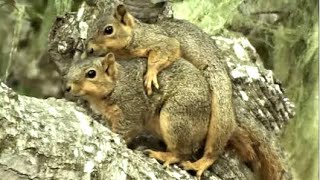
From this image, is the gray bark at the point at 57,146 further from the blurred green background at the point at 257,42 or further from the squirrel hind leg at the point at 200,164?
the blurred green background at the point at 257,42

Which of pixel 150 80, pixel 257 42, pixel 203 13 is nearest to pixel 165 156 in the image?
pixel 150 80

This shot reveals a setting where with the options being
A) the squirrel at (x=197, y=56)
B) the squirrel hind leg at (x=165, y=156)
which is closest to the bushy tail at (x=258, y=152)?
the squirrel at (x=197, y=56)

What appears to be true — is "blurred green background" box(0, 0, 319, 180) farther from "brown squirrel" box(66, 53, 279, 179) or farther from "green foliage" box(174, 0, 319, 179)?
"brown squirrel" box(66, 53, 279, 179)

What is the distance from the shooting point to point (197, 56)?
8.91 ft

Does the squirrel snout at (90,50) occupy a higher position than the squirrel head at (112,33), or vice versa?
the squirrel head at (112,33)

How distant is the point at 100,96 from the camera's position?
2.55 metres

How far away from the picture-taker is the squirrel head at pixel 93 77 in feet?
8.18

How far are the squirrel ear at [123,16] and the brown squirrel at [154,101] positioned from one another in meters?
0.13

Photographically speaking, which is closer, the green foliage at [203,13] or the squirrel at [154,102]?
the squirrel at [154,102]

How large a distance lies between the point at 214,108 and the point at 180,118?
0.45 feet

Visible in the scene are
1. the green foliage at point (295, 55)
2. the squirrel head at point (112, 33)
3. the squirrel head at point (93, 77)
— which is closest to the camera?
the squirrel head at point (93, 77)

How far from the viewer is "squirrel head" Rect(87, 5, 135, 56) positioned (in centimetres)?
261

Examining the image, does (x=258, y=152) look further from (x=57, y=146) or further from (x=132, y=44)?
(x=57, y=146)

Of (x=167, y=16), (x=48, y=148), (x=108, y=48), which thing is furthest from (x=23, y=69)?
(x=48, y=148)
